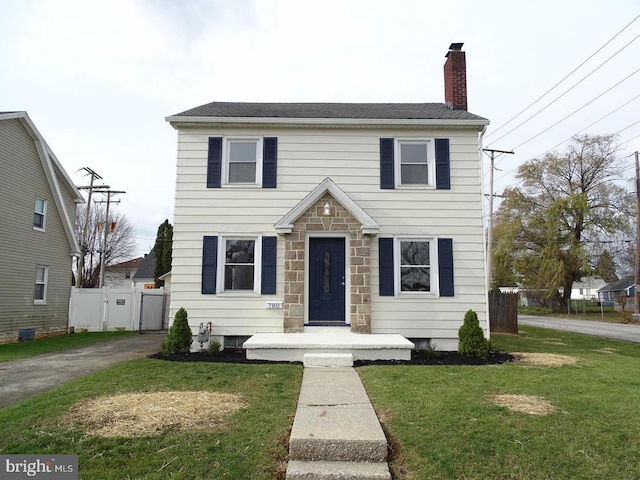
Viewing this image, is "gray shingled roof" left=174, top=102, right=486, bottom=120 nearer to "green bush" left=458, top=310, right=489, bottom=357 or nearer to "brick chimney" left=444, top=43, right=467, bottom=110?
"brick chimney" left=444, top=43, right=467, bottom=110

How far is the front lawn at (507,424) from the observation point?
12.0ft

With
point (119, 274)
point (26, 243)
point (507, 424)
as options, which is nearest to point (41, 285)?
point (26, 243)

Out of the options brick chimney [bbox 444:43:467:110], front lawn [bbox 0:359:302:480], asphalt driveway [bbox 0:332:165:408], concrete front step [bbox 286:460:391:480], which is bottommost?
asphalt driveway [bbox 0:332:165:408]

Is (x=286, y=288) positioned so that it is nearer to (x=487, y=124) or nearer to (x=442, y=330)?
(x=442, y=330)

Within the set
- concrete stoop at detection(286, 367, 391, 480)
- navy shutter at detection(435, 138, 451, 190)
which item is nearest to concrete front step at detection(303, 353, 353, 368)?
concrete stoop at detection(286, 367, 391, 480)

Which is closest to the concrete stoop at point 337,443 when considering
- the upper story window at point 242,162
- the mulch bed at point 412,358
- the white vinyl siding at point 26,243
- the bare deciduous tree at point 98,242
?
the mulch bed at point 412,358

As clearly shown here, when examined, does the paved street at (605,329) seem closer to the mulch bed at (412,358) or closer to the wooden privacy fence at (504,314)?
the wooden privacy fence at (504,314)

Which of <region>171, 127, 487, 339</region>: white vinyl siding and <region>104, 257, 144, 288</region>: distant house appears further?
<region>104, 257, 144, 288</region>: distant house

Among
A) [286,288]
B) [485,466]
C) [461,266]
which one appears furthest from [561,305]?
A: [485,466]

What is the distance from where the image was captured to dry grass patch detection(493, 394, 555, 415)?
489 centimetres

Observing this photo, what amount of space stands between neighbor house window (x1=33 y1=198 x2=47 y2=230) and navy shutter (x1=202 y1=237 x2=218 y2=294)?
370 inches

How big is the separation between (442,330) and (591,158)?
1174 inches

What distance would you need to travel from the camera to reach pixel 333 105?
501 inches
